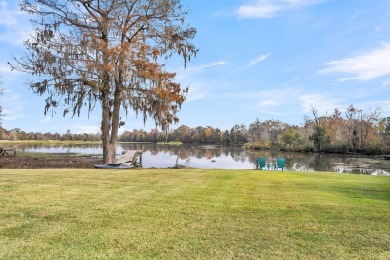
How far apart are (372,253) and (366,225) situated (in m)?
1.07

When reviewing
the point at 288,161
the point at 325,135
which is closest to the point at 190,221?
the point at 288,161

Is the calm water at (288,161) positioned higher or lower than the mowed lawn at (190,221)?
lower

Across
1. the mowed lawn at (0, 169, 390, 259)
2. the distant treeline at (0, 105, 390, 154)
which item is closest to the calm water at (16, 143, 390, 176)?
the distant treeline at (0, 105, 390, 154)

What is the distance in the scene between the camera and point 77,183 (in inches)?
297

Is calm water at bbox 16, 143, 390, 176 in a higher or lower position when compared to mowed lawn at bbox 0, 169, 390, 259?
lower

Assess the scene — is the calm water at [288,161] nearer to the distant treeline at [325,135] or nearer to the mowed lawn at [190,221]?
the distant treeline at [325,135]

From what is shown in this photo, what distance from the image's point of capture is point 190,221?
4.56 m

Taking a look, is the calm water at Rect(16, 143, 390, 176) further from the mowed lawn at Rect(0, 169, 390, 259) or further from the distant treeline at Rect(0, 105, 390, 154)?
the mowed lawn at Rect(0, 169, 390, 259)

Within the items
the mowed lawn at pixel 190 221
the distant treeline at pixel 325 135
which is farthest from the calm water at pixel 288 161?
the mowed lawn at pixel 190 221

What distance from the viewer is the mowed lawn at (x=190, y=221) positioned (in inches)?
141

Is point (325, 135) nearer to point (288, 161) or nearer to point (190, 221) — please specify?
point (288, 161)

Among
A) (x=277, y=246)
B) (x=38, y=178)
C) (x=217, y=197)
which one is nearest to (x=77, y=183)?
(x=38, y=178)

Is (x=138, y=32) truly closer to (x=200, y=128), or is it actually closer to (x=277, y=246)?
(x=277, y=246)

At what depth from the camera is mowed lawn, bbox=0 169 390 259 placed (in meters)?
3.59
